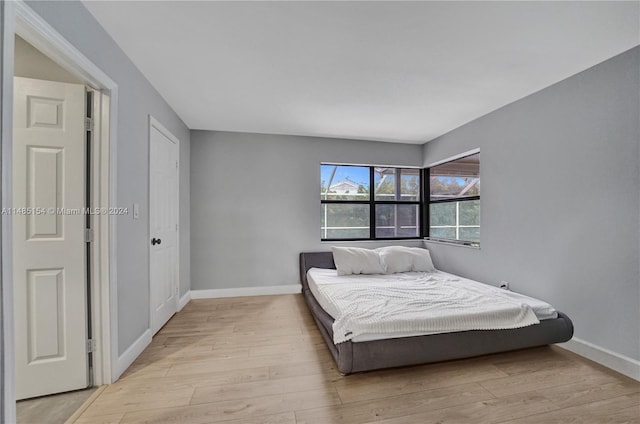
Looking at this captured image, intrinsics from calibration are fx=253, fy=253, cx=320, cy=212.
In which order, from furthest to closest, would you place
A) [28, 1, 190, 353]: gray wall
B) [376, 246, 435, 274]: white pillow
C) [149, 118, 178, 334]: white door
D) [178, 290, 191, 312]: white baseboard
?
[376, 246, 435, 274]: white pillow
[178, 290, 191, 312]: white baseboard
[149, 118, 178, 334]: white door
[28, 1, 190, 353]: gray wall

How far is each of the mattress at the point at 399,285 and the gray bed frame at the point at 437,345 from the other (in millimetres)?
49

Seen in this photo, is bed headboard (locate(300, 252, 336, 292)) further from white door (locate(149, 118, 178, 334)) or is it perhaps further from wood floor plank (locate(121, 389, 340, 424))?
wood floor plank (locate(121, 389, 340, 424))

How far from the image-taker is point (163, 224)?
2.74 m

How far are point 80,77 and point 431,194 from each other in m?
4.34

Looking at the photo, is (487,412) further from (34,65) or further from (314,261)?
(34,65)

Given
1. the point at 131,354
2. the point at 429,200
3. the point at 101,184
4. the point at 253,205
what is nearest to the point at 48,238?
the point at 101,184

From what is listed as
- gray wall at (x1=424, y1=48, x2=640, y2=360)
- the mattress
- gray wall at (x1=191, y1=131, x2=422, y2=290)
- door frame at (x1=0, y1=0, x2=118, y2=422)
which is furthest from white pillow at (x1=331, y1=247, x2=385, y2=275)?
door frame at (x1=0, y1=0, x2=118, y2=422)

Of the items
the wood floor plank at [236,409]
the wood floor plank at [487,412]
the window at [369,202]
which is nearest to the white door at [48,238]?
the wood floor plank at [236,409]

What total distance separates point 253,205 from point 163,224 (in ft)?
4.15

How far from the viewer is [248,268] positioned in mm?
3729

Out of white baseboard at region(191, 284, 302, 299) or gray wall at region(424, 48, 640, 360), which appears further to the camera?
white baseboard at region(191, 284, 302, 299)

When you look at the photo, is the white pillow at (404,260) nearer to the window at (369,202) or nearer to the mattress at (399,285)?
the mattress at (399,285)

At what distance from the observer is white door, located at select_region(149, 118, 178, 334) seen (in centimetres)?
244

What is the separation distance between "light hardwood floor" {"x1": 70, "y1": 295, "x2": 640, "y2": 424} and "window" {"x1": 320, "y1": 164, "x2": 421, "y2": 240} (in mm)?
2104
